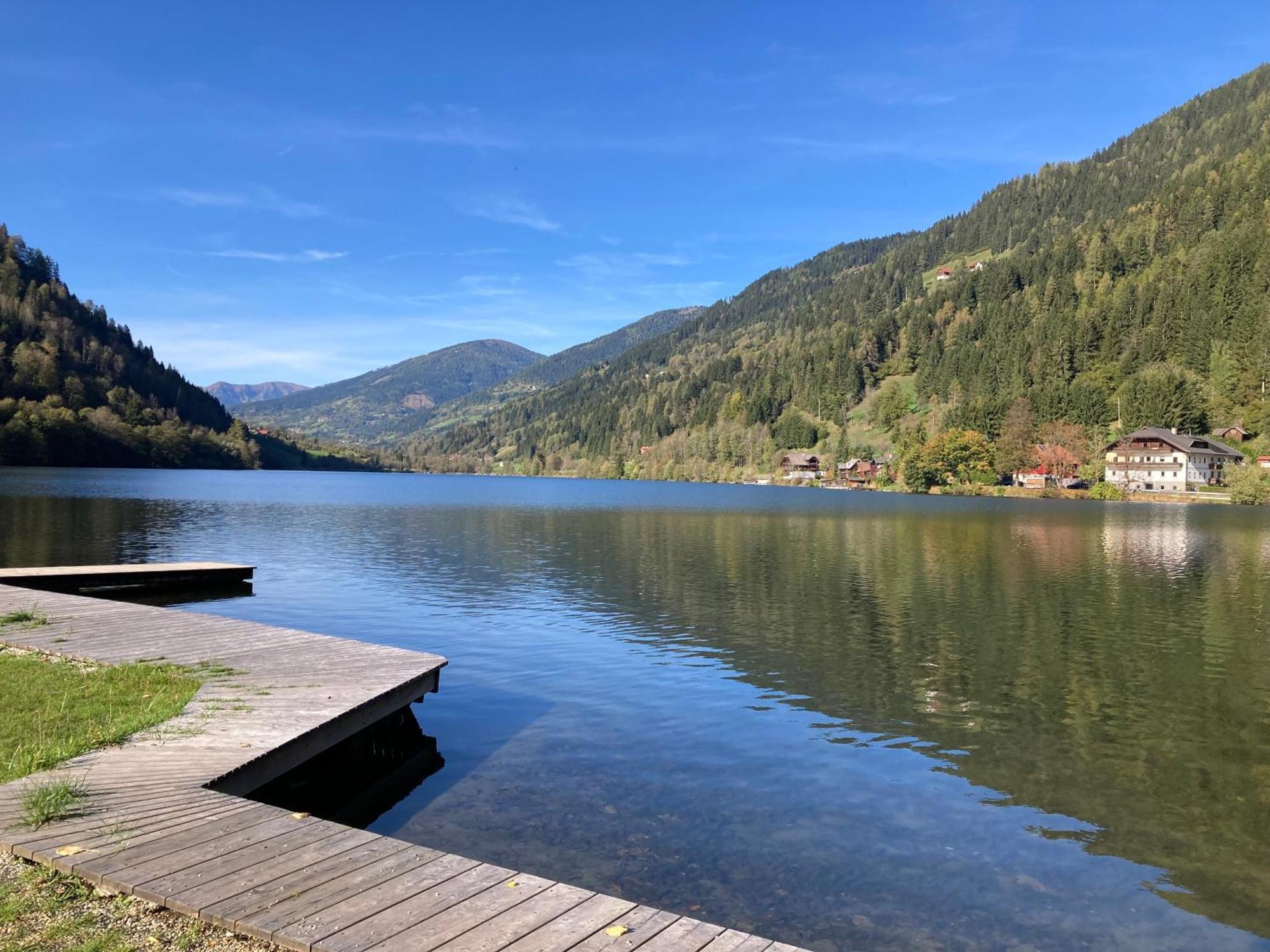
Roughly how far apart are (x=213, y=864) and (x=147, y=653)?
13107 mm

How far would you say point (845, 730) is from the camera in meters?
18.5

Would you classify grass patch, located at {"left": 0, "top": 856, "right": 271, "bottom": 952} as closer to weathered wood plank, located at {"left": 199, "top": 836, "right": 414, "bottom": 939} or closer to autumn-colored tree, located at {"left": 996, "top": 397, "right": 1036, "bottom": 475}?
weathered wood plank, located at {"left": 199, "top": 836, "right": 414, "bottom": 939}

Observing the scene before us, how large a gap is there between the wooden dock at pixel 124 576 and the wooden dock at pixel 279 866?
2528 cm

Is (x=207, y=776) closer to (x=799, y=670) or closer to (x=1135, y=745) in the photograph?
(x=799, y=670)

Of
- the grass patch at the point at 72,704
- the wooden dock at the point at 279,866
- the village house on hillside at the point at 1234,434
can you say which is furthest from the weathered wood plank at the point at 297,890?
the village house on hillside at the point at 1234,434

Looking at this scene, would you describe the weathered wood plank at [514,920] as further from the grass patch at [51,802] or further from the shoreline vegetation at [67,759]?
the grass patch at [51,802]

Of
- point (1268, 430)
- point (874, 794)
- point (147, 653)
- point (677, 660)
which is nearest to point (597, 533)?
point (677, 660)

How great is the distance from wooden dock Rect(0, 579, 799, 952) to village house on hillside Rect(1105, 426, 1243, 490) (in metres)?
185

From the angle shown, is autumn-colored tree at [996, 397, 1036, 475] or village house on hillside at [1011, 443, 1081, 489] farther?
autumn-colored tree at [996, 397, 1036, 475]

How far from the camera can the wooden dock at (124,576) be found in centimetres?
3306

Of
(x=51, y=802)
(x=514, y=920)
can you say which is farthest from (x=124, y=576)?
(x=514, y=920)

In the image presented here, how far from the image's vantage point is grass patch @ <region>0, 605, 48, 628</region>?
2169 centimetres

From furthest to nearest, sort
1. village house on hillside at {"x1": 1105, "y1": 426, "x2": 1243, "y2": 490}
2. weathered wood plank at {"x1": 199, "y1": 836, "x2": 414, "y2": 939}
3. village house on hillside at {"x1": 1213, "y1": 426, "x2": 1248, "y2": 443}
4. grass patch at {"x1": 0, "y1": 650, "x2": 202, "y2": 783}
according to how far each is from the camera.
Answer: village house on hillside at {"x1": 1213, "y1": 426, "x2": 1248, "y2": 443}
village house on hillside at {"x1": 1105, "y1": 426, "x2": 1243, "y2": 490}
grass patch at {"x1": 0, "y1": 650, "x2": 202, "y2": 783}
weathered wood plank at {"x1": 199, "y1": 836, "x2": 414, "y2": 939}

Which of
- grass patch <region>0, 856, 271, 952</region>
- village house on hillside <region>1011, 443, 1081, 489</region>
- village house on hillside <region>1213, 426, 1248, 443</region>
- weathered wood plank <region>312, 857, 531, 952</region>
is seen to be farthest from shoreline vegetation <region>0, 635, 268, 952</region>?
A: village house on hillside <region>1213, 426, 1248, 443</region>
